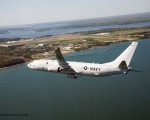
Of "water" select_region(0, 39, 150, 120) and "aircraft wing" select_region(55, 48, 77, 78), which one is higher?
"aircraft wing" select_region(55, 48, 77, 78)

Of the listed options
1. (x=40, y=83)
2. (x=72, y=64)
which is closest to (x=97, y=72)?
(x=72, y=64)

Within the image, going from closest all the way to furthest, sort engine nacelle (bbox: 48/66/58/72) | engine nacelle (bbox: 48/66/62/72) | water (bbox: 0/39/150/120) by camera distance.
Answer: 1. engine nacelle (bbox: 48/66/62/72)
2. engine nacelle (bbox: 48/66/58/72)
3. water (bbox: 0/39/150/120)

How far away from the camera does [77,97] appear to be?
70.9 meters

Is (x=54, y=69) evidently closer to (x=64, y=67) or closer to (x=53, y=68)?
(x=53, y=68)

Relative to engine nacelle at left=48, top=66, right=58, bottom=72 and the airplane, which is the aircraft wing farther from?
engine nacelle at left=48, top=66, right=58, bottom=72

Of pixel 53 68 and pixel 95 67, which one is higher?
pixel 95 67

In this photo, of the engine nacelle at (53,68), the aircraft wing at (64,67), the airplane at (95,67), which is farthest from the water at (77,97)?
the airplane at (95,67)

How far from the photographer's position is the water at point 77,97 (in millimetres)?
60906

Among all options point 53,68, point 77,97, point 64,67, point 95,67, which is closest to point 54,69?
point 53,68

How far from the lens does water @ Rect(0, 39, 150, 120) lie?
6091cm

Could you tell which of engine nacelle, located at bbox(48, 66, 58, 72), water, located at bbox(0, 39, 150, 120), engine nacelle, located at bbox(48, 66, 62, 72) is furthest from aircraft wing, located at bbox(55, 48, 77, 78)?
water, located at bbox(0, 39, 150, 120)

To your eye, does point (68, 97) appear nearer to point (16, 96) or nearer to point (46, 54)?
point (16, 96)

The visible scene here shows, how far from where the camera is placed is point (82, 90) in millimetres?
75875

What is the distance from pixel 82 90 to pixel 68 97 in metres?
5.95
